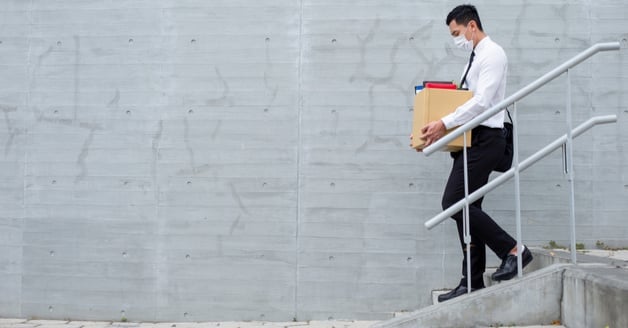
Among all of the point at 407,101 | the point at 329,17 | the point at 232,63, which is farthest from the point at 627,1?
the point at 232,63

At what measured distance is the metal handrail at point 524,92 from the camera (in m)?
3.45

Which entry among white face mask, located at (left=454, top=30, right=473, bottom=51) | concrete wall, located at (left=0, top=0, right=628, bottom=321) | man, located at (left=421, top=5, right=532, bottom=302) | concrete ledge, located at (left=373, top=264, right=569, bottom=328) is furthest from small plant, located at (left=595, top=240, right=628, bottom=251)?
white face mask, located at (left=454, top=30, right=473, bottom=51)

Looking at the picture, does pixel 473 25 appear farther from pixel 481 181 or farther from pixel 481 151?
pixel 481 181

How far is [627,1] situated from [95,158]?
177 inches

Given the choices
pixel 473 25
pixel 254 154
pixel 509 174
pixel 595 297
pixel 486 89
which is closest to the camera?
pixel 595 297

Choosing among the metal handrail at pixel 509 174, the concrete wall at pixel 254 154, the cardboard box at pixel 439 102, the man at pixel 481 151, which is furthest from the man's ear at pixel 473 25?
the concrete wall at pixel 254 154

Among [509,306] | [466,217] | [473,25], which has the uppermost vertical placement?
[473,25]

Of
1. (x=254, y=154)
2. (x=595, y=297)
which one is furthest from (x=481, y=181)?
(x=254, y=154)

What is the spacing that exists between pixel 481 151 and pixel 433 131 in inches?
12.1

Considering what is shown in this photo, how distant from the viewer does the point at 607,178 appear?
5219 millimetres

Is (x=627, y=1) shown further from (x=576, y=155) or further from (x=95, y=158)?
(x=95, y=158)

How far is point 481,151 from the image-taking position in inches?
151

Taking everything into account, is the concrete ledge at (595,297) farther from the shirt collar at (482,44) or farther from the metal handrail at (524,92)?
the shirt collar at (482,44)

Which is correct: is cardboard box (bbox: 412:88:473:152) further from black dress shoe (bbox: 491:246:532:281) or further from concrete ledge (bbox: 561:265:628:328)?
concrete ledge (bbox: 561:265:628:328)
